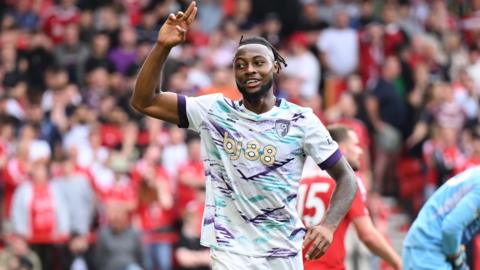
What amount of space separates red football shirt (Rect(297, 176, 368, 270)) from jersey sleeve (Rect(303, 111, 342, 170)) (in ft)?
4.85

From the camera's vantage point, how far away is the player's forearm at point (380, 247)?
9109 millimetres

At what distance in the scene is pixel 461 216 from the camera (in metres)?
8.66

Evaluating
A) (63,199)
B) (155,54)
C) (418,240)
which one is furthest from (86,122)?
(155,54)

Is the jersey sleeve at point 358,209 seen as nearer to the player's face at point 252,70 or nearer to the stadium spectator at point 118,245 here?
the player's face at point 252,70

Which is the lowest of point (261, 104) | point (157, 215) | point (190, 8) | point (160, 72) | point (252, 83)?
point (157, 215)

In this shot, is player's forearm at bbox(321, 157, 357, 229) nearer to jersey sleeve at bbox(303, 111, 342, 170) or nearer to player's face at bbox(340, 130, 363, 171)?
jersey sleeve at bbox(303, 111, 342, 170)

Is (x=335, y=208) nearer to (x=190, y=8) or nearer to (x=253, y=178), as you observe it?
(x=253, y=178)

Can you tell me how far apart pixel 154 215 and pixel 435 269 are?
308 inches

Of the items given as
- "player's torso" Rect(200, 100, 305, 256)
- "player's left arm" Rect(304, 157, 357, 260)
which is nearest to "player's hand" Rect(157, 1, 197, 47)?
"player's torso" Rect(200, 100, 305, 256)

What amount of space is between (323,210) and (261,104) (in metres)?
1.69

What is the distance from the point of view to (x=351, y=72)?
2103 cm

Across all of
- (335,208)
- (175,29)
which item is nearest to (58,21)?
(175,29)

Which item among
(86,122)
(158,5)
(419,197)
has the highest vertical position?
(158,5)

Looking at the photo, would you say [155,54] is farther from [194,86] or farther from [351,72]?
[351,72]
